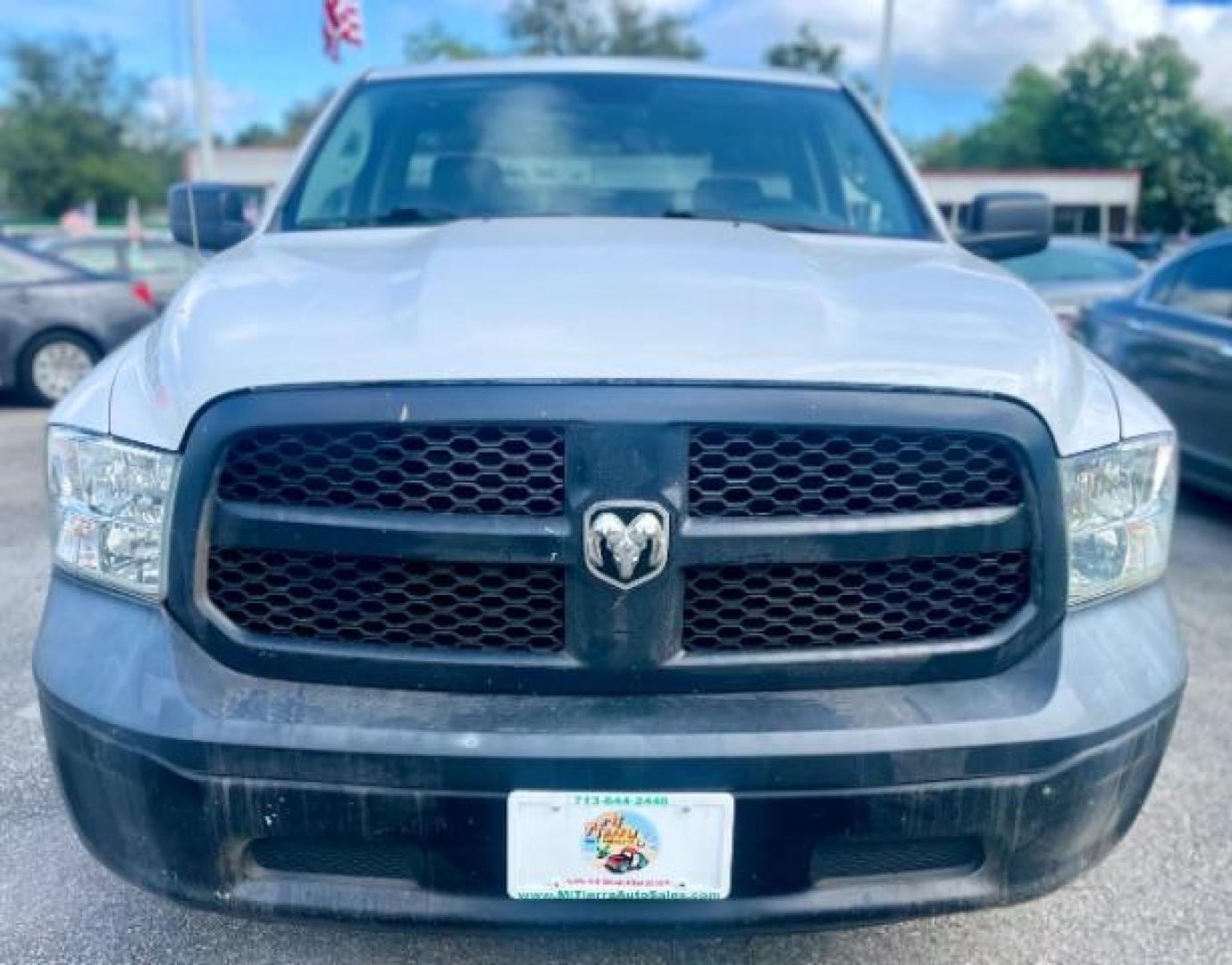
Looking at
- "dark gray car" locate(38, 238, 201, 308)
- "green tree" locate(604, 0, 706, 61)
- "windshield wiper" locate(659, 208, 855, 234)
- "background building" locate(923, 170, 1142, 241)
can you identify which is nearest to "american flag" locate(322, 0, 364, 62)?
"dark gray car" locate(38, 238, 201, 308)

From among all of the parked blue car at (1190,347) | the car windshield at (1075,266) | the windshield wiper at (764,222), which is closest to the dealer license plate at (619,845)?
the windshield wiper at (764,222)

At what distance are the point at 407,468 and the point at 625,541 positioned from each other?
1.17 ft

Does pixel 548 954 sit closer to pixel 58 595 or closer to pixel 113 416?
pixel 58 595

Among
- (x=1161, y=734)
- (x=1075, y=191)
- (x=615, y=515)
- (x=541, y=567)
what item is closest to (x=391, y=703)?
(x=541, y=567)

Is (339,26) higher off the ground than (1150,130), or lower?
higher

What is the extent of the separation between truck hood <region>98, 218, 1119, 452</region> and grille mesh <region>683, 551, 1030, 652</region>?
0.27m

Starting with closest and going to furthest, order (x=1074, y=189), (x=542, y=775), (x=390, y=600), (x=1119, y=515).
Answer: (x=542, y=775)
(x=390, y=600)
(x=1119, y=515)
(x=1074, y=189)

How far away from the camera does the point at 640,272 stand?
2.04 m

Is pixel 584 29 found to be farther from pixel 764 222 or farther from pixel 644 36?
pixel 764 222

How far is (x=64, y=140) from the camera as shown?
210 ft

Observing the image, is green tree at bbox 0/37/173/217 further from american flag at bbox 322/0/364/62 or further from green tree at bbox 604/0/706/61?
american flag at bbox 322/0/364/62

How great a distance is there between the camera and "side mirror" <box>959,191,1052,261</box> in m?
3.33

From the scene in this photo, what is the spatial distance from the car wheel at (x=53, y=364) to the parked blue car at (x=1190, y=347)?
7431mm

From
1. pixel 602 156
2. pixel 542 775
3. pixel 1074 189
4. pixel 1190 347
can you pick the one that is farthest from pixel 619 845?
pixel 1074 189
